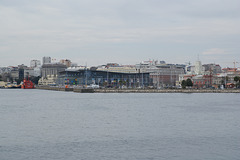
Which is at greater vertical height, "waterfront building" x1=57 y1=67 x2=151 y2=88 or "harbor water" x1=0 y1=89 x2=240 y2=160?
"waterfront building" x1=57 y1=67 x2=151 y2=88

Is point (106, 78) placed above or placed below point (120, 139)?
above

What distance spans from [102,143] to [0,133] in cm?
978

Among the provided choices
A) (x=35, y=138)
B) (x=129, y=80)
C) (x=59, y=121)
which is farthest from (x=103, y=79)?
(x=35, y=138)

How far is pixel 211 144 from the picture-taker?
28.7 metres

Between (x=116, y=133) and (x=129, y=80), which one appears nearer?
(x=116, y=133)

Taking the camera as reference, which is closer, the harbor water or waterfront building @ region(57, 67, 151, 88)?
the harbor water

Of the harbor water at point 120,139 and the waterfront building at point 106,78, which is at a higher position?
the waterfront building at point 106,78

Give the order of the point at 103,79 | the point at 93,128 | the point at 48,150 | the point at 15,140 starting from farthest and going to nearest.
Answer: the point at 103,79
the point at 93,128
the point at 15,140
the point at 48,150

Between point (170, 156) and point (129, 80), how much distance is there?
519ft

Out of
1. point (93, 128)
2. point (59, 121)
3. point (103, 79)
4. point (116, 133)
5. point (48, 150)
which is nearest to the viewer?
point (48, 150)

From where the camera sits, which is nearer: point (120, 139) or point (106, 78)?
point (120, 139)

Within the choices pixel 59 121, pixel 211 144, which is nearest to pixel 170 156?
pixel 211 144

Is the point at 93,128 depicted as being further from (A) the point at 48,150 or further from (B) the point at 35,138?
(A) the point at 48,150

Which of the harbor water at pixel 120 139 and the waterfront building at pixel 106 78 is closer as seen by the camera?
the harbor water at pixel 120 139
